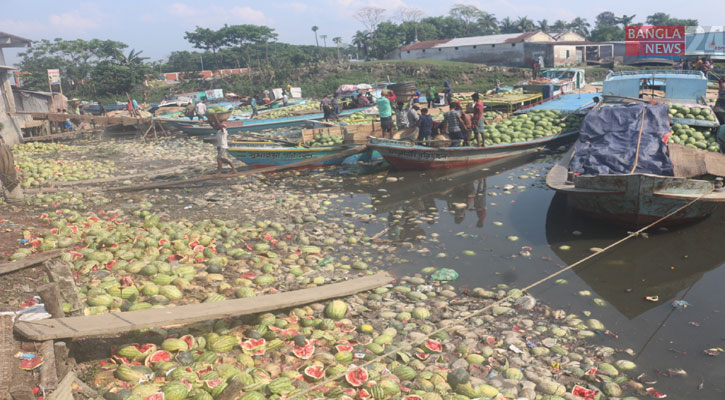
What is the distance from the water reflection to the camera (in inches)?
267

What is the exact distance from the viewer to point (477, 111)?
45.0 feet

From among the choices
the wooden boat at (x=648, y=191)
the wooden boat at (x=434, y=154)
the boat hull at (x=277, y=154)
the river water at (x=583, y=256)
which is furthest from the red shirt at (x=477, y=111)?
the wooden boat at (x=648, y=191)

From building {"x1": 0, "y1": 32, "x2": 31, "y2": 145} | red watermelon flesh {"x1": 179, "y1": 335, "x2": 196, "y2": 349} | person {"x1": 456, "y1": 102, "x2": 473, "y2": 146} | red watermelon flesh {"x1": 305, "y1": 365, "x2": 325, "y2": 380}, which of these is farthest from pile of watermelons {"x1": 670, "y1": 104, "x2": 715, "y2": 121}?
building {"x1": 0, "y1": 32, "x2": 31, "y2": 145}

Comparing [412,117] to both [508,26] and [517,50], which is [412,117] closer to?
[517,50]

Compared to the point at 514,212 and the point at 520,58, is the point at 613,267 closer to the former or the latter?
the point at 514,212

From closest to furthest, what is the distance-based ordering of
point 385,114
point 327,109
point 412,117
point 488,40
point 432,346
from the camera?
point 432,346 → point 412,117 → point 385,114 → point 327,109 → point 488,40

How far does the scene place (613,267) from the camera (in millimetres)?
7633

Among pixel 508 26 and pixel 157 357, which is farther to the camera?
pixel 508 26

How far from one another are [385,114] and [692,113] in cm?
850

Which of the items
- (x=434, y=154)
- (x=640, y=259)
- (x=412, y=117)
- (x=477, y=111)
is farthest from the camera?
(x=412, y=117)

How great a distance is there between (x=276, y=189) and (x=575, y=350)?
9.24 metres

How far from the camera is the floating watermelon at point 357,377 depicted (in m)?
4.32

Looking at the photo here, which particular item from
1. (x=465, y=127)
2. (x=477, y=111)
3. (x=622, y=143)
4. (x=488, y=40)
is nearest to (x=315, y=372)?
(x=622, y=143)

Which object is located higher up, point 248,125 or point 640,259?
point 248,125
